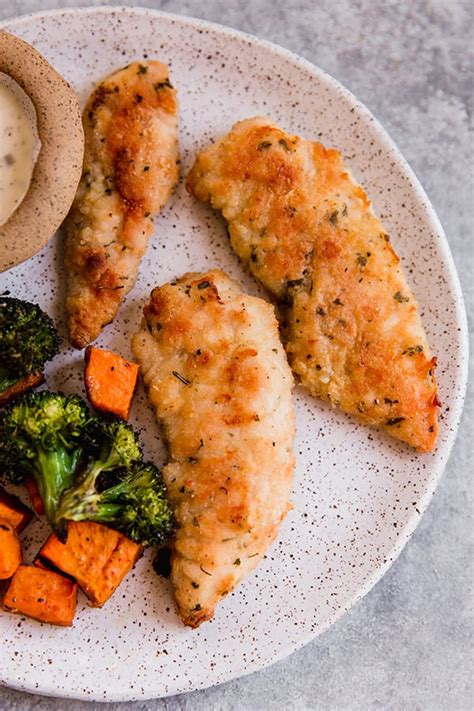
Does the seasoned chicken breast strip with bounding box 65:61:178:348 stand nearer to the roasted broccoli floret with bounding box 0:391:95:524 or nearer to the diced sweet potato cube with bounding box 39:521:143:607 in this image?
the roasted broccoli floret with bounding box 0:391:95:524

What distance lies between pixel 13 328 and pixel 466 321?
1.75 metres

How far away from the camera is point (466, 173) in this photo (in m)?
3.76

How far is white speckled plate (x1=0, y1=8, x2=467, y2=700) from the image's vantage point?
3121 mm

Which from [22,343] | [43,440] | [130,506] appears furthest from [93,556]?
[22,343]

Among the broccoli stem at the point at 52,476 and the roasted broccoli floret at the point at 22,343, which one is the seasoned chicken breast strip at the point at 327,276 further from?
the broccoli stem at the point at 52,476

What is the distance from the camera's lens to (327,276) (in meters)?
3.20

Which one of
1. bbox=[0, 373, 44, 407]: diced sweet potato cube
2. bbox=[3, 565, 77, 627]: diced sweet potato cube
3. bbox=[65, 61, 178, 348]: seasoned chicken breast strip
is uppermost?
bbox=[65, 61, 178, 348]: seasoned chicken breast strip

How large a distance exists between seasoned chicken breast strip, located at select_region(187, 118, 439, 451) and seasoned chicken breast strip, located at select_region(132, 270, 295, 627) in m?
0.14

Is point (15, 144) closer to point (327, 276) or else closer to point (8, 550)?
point (327, 276)

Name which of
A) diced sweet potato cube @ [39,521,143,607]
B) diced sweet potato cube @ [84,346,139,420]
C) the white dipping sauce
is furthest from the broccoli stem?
the white dipping sauce

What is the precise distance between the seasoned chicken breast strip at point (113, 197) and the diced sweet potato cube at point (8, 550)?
69 centimetres

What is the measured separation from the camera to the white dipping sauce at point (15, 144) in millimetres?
2781

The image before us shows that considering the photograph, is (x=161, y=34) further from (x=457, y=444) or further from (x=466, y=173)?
(x=457, y=444)

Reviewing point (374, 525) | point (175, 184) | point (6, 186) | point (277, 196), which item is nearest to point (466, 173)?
point (277, 196)
